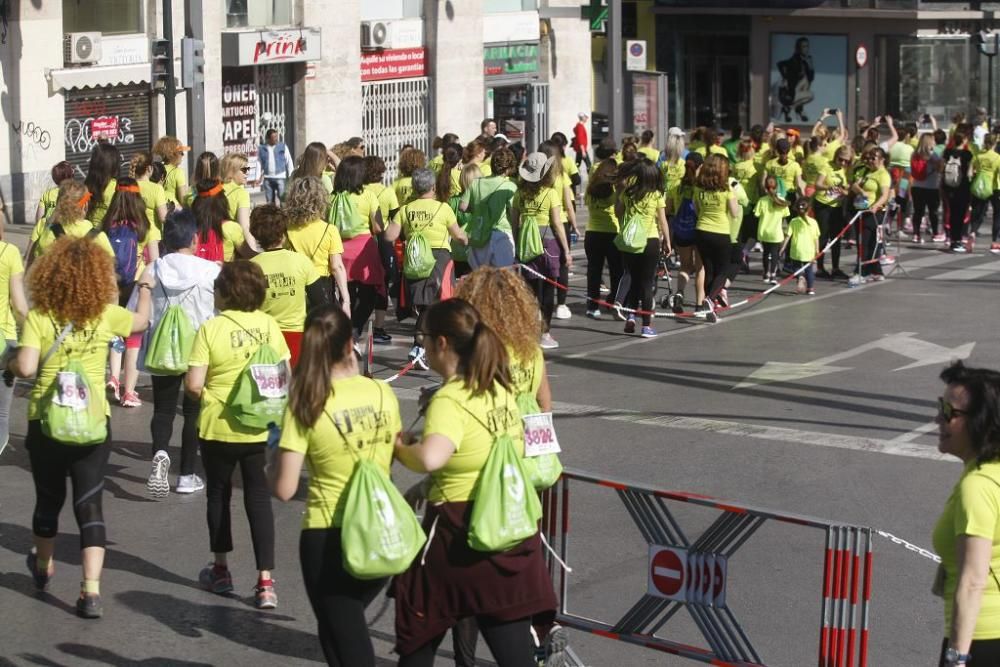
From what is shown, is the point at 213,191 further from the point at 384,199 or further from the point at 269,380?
the point at 269,380

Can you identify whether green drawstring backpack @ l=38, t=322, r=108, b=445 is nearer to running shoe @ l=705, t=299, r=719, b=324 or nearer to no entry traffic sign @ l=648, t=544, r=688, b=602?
no entry traffic sign @ l=648, t=544, r=688, b=602

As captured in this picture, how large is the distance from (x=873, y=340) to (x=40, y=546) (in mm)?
9150

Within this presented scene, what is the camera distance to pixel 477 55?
3206cm

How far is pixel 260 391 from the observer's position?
7262 millimetres

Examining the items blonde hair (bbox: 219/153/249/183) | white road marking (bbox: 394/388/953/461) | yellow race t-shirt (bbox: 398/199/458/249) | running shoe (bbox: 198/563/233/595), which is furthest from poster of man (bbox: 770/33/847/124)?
running shoe (bbox: 198/563/233/595)

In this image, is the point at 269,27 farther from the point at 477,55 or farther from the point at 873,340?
the point at 873,340

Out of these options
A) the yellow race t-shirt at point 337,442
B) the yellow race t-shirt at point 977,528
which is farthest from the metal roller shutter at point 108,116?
the yellow race t-shirt at point 977,528

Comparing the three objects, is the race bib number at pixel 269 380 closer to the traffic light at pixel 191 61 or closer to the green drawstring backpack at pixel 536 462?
the green drawstring backpack at pixel 536 462

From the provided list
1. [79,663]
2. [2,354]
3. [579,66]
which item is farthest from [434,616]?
[579,66]

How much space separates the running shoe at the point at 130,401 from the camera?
483 inches

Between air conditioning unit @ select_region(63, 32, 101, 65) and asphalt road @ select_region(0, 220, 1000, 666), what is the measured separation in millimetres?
9936

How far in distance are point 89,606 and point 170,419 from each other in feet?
7.85

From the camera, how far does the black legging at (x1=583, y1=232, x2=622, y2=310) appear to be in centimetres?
1594

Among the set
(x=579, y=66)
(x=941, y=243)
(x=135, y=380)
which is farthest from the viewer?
(x=579, y=66)
